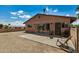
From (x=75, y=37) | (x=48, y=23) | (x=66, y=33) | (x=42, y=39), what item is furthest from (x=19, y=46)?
(x=75, y=37)

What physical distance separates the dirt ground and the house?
19.3 inches

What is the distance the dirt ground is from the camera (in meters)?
6.52

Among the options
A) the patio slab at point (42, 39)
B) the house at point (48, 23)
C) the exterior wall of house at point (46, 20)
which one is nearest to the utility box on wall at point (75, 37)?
the house at point (48, 23)

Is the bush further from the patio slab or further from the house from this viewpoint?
the patio slab

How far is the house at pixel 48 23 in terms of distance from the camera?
258 inches

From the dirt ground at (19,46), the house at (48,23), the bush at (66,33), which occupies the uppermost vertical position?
the house at (48,23)

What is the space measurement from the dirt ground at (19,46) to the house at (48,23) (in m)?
0.49

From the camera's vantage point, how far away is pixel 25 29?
6918mm

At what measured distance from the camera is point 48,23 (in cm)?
674

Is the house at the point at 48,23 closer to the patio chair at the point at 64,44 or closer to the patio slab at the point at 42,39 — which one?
the patio slab at the point at 42,39
